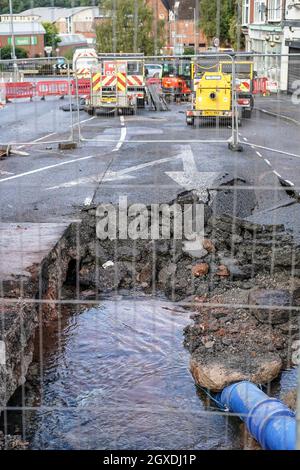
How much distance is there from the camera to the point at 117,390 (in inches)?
200

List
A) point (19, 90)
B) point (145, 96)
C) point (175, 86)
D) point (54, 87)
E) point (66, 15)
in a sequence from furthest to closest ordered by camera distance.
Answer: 1. point (175, 86)
2. point (145, 96)
3. point (19, 90)
4. point (54, 87)
5. point (66, 15)

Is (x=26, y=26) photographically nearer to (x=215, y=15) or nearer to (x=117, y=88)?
(x=215, y=15)

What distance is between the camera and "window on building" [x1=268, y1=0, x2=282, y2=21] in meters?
6.58

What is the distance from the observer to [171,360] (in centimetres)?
556

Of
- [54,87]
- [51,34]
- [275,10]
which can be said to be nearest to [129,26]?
[51,34]

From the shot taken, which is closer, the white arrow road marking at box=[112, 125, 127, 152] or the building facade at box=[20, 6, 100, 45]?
the building facade at box=[20, 6, 100, 45]

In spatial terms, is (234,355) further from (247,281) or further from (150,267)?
(150,267)

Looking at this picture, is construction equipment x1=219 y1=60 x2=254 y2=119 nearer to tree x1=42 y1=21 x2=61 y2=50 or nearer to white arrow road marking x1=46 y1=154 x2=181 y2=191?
white arrow road marking x1=46 y1=154 x2=181 y2=191

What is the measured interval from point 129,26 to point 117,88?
430 inches

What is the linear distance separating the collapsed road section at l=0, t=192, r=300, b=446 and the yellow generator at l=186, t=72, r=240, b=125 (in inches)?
221

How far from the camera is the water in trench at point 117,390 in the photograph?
178 inches

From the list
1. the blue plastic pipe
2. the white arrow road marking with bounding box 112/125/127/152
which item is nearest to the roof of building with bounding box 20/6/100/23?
the blue plastic pipe

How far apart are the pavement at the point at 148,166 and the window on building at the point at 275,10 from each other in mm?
2350

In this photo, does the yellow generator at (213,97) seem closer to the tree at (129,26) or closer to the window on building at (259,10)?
the window on building at (259,10)
